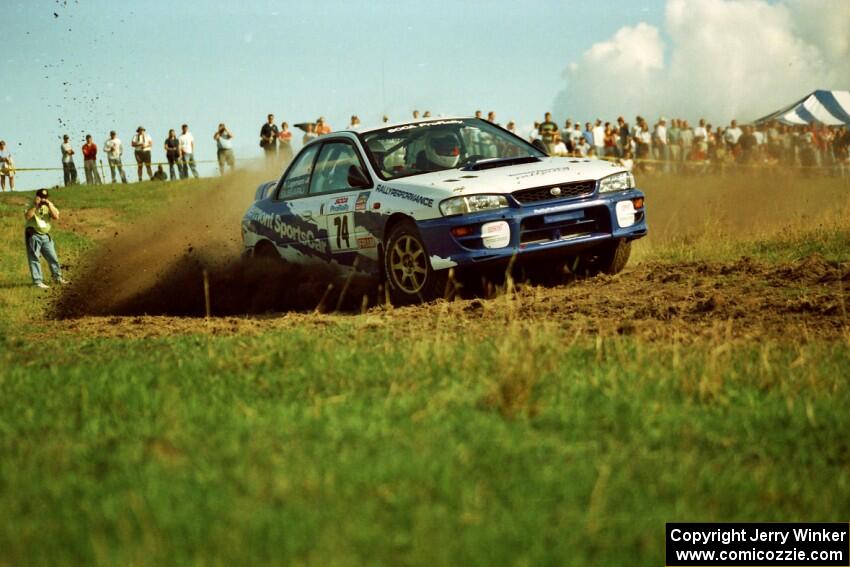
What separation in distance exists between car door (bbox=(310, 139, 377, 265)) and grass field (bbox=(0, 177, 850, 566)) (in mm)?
2131

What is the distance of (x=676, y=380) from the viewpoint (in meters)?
6.00

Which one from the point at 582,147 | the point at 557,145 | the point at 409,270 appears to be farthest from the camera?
the point at 582,147

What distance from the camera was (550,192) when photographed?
33.4ft

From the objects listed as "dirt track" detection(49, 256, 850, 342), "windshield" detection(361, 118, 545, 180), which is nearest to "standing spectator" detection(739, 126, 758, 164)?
"dirt track" detection(49, 256, 850, 342)

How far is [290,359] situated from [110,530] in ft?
10.1

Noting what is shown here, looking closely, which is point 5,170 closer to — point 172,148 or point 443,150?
point 172,148

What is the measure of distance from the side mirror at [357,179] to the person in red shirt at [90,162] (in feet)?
85.5

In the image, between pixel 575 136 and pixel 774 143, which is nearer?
pixel 575 136

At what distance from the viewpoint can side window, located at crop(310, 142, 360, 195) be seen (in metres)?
11.1

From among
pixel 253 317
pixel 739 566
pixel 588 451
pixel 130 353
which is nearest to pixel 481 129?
pixel 253 317

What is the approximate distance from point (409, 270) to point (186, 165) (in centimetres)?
2631

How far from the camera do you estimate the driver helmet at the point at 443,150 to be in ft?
35.6

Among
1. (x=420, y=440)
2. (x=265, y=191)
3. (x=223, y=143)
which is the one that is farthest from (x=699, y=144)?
(x=420, y=440)

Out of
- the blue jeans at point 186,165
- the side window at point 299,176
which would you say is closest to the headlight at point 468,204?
the side window at point 299,176
